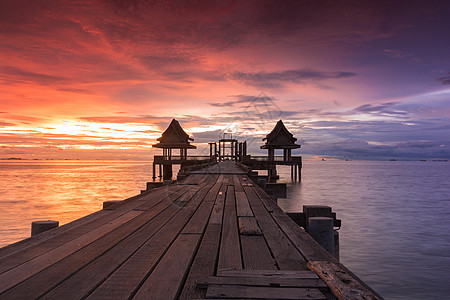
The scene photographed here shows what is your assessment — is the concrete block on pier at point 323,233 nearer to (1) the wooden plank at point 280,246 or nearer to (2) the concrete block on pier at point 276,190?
(1) the wooden plank at point 280,246

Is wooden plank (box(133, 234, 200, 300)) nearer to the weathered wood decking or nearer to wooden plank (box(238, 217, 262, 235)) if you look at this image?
the weathered wood decking

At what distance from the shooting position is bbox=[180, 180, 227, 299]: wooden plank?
2.46 m

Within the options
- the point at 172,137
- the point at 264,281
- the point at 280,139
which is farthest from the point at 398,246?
the point at 172,137

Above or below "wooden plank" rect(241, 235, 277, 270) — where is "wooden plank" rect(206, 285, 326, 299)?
below

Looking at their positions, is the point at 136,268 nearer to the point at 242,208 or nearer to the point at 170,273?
the point at 170,273

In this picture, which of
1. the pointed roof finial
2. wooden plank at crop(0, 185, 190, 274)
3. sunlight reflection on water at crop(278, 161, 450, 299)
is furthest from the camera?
the pointed roof finial

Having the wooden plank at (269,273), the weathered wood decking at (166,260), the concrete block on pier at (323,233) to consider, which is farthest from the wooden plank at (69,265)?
the concrete block on pier at (323,233)

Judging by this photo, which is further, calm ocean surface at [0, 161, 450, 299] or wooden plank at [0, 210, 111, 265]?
calm ocean surface at [0, 161, 450, 299]

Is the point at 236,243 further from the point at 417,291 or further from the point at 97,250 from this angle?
the point at 417,291

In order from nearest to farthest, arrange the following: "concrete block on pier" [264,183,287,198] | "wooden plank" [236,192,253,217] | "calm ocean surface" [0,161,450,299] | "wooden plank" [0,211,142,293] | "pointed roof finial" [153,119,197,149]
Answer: "wooden plank" [0,211,142,293] < "wooden plank" [236,192,253,217] < "calm ocean surface" [0,161,450,299] < "concrete block on pier" [264,183,287,198] < "pointed roof finial" [153,119,197,149]

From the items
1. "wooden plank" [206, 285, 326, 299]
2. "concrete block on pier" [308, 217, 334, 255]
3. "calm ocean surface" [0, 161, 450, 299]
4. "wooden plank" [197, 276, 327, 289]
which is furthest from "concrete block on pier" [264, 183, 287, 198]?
"wooden plank" [206, 285, 326, 299]

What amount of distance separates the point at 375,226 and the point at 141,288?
18.1m

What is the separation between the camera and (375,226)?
706 inches

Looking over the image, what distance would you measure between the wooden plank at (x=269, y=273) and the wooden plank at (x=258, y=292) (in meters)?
0.21
